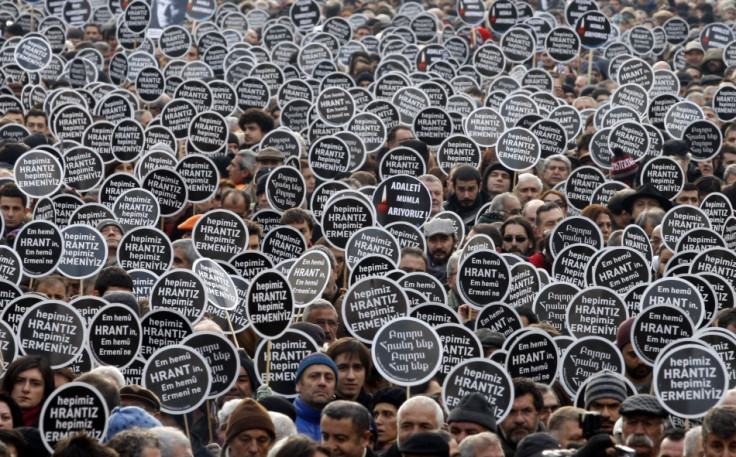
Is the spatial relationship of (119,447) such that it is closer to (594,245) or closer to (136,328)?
(136,328)

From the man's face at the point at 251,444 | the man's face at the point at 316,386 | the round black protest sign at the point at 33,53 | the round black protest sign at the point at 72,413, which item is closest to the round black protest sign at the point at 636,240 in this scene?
the man's face at the point at 316,386

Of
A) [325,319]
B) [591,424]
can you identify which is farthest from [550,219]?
[591,424]

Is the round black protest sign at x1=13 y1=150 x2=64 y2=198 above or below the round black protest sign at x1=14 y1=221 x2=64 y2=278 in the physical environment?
above

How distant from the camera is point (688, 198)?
56.0 feet

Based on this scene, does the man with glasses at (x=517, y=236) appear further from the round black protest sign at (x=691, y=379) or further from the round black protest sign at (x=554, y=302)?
the round black protest sign at (x=691, y=379)

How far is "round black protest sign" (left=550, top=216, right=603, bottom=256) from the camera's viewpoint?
15211 millimetres

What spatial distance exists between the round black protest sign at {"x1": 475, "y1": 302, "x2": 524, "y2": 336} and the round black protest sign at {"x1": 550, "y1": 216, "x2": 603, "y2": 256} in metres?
2.32

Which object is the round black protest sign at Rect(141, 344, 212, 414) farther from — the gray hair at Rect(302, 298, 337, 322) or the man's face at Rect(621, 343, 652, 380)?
the man's face at Rect(621, 343, 652, 380)

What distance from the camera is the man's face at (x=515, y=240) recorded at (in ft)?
50.0

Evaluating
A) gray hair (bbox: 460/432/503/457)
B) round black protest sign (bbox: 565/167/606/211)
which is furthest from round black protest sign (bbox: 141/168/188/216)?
gray hair (bbox: 460/432/503/457)

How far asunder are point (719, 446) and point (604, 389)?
1599 millimetres

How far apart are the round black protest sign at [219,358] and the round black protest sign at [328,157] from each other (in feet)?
20.7

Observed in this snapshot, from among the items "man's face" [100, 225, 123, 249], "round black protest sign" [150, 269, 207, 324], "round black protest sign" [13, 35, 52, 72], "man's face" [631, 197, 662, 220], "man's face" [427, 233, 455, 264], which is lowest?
"round black protest sign" [150, 269, 207, 324]

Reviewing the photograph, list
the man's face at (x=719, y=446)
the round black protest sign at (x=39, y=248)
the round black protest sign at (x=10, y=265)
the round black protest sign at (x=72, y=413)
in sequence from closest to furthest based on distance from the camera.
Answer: the man's face at (x=719, y=446), the round black protest sign at (x=72, y=413), the round black protest sign at (x=10, y=265), the round black protest sign at (x=39, y=248)
